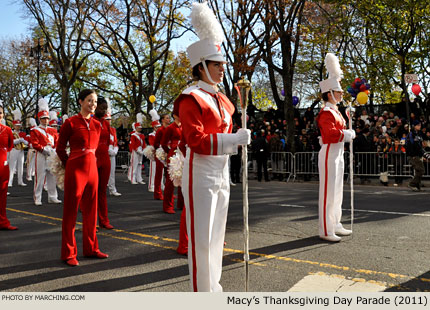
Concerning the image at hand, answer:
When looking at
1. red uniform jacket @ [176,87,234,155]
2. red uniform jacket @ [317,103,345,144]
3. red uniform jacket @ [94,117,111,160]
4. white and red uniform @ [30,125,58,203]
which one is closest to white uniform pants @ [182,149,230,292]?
red uniform jacket @ [176,87,234,155]

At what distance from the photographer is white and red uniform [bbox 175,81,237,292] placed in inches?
137

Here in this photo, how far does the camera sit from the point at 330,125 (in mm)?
6609

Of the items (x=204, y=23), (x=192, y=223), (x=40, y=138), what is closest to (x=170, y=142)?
(x=40, y=138)

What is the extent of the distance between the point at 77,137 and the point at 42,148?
20.6ft

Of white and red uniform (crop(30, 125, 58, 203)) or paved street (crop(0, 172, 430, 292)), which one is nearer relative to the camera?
paved street (crop(0, 172, 430, 292))

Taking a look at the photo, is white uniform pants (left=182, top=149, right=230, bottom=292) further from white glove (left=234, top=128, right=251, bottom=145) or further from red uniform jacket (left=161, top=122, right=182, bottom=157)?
red uniform jacket (left=161, top=122, right=182, bottom=157)

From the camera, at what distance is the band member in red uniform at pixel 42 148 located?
11.2 m

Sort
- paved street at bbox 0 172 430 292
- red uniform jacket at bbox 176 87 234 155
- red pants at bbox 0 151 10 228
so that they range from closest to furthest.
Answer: red uniform jacket at bbox 176 87 234 155 → paved street at bbox 0 172 430 292 → red pants at bbox 0 151 10 228

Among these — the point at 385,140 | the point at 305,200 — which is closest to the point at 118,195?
the point at 305,200

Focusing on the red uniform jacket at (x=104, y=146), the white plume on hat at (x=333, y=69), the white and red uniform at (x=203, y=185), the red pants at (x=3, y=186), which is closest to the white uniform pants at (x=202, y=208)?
the white and red uniform at (x=203, y=185)

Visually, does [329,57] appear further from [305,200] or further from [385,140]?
[385,140]

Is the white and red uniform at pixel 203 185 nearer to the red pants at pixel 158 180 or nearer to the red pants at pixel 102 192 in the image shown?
the red pants at pixel 102 192

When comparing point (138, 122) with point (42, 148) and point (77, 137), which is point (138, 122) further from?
point (77, 137)

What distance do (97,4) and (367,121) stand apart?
606 inches
